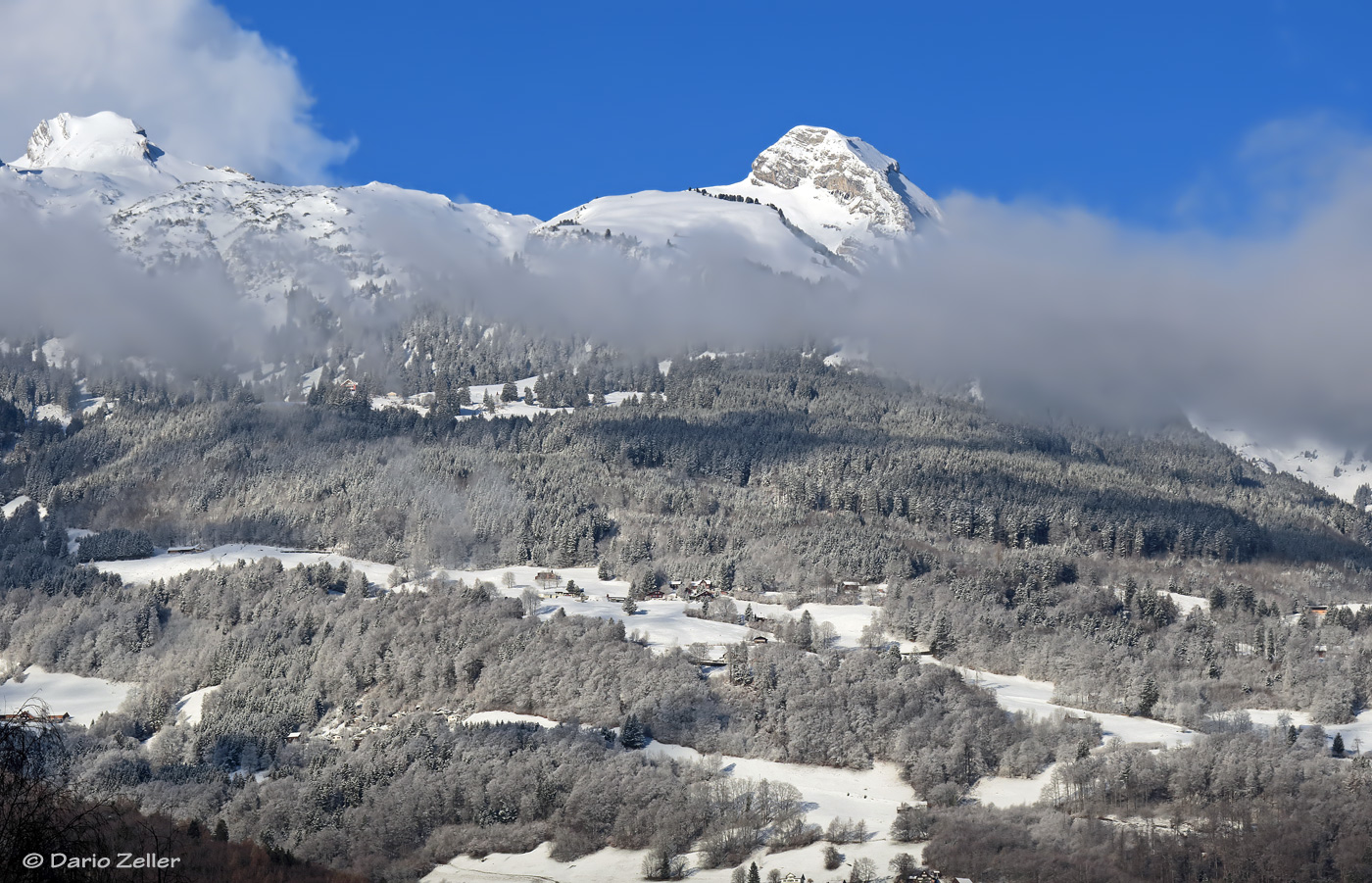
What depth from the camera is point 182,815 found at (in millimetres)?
144750

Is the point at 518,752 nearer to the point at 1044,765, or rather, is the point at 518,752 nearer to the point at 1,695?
the point at 1044,765

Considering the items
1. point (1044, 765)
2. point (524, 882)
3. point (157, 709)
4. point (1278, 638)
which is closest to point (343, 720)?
point (157, 709)

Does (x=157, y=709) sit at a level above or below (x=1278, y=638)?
below

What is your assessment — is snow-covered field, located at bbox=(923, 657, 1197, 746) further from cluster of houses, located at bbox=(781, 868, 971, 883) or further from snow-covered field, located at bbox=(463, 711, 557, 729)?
snow-covered field, located at bbox=(463, 711, 557, 729)

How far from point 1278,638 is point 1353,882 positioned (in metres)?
77.5

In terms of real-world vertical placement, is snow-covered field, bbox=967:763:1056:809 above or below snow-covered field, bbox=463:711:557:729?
below

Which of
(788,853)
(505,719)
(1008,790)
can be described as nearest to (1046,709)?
(1008,790)

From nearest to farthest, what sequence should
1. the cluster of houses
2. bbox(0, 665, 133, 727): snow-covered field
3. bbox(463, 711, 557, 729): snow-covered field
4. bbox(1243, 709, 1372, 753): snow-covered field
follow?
the cluster of houses
bbox(1243, 709, 1372, 753): snow-covered field
bbox(463, 711, 557, 729): snow-covered field
bbox(0, 665, 133, 727): snow-covered field

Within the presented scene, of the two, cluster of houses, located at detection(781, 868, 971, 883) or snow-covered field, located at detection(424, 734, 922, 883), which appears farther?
snow-covered field, located at detection(424, 734, 922, 883)

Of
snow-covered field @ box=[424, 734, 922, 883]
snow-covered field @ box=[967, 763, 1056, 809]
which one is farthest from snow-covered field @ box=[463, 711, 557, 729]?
snow-covered field @ box=[967, 763, 1056, 809]

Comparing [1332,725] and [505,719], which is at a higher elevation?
[1332,725]

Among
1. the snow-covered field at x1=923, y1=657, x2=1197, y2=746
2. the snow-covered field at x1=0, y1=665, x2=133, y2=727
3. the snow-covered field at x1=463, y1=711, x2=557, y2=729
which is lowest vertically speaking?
the snow-covered field at x1=0, y1=665, x2=133, y2=727

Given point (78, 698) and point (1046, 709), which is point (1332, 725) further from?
point (78, 698)

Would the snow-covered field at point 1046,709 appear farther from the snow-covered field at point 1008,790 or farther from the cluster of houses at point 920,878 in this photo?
the cluster of houses at point 920,878
